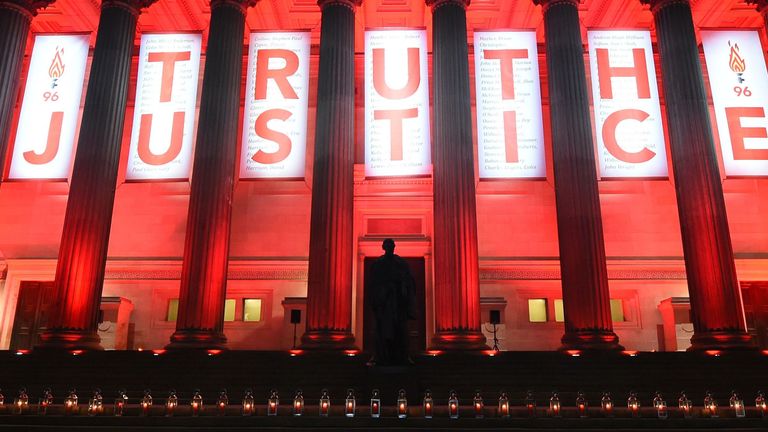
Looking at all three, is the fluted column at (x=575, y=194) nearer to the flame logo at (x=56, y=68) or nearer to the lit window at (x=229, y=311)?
the lit window at (x=229, y=311)

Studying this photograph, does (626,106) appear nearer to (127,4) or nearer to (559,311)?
(559,311)

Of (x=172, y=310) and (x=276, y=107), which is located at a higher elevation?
(x=276, y=107)

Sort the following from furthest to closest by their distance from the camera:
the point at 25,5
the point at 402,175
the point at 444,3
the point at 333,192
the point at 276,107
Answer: the point at 25,5 < the point at 444,3 < the point at 276,107 < the point at 333,192 < the point at 402,175

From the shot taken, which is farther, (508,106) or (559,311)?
(559,311)

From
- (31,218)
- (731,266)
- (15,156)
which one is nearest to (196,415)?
(15,156)

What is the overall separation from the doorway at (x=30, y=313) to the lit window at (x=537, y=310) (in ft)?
55.5

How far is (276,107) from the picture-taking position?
16.0 metres

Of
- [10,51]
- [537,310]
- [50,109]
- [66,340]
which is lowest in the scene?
[66,340]

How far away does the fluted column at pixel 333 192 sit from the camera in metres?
14.7

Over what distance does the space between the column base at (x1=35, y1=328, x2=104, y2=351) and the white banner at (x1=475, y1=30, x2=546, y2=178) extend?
1106cm

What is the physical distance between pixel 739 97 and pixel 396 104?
A: 9.62 metres


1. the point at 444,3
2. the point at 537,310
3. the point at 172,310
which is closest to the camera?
the point at 444,3

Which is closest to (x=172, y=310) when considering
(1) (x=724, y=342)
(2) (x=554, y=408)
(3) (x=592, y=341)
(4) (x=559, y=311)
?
(4) (x=559, y=311)

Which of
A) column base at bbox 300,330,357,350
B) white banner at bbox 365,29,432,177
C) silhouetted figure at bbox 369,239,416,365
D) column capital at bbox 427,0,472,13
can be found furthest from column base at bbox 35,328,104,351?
column capital at bbox 427,0,472,13
